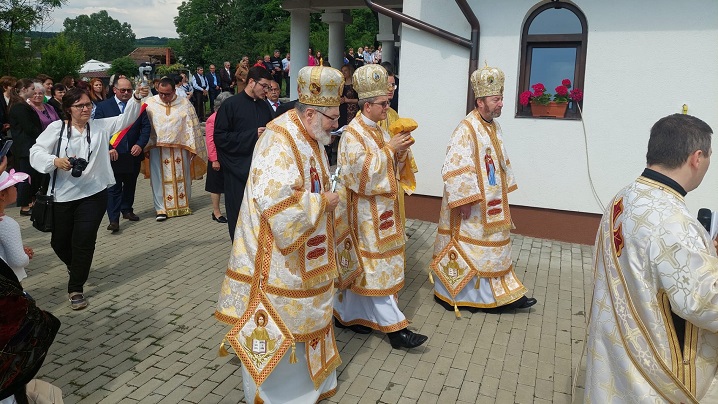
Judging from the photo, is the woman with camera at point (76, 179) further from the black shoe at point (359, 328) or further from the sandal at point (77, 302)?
the black shoe at point (359, 328)

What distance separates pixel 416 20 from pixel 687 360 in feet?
20.6

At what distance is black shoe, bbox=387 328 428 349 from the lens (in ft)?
15.3

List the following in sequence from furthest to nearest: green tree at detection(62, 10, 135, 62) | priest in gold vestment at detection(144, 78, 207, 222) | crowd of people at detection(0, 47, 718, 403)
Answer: green tree at detection(62, 10, 135, 62) < priest in gold vestment at detection(144, 78, 207, 222) < crowd of people at detection(0, 47, 718, 403)

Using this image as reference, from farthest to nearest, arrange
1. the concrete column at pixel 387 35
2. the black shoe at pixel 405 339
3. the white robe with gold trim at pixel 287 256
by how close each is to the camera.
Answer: the concrete column at pixel 387 35 → the black shoe at pixel 405 339 → the white robe with gold trim at pixel 287 256

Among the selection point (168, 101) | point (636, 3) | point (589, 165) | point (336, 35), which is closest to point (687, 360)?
point (589, 165)

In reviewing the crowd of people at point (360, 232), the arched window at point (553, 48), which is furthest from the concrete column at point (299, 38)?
the arched window at point (553, 48)

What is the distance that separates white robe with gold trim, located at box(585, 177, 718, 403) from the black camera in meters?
4.36

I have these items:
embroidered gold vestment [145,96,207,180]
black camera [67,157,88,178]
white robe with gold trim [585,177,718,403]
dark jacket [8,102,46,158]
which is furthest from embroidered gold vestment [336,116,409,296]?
dark jacket [8,102,46,158]

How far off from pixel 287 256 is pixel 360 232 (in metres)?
1.30

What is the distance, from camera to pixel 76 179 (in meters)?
5.41

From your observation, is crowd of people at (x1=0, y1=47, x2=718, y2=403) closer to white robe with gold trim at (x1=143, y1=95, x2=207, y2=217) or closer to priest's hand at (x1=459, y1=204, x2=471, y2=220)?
priest's hand at (x1=459, y1=204, x2=471, y2=220)

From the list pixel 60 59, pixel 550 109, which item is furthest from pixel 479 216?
pixel 60 59

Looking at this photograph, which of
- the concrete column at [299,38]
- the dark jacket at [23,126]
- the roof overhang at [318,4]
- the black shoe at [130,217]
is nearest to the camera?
the dark jacket at [23,126]

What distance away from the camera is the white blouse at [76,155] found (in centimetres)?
→ 527
